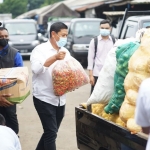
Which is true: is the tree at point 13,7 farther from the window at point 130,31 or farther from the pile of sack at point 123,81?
the pile of sack at point 123,81

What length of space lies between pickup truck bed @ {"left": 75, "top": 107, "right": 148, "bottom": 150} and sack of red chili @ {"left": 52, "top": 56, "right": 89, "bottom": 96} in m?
0.36

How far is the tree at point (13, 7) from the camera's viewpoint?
274ft

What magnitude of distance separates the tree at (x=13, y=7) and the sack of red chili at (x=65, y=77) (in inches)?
3131

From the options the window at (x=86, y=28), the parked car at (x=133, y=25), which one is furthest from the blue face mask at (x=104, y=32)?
the window at (x=86, y=28)

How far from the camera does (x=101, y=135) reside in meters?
4.59

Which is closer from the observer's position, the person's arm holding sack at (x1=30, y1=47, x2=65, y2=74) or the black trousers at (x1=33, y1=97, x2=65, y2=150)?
the person's arm holding sack at (x1=30, y1=47, x2=65, y2=74)

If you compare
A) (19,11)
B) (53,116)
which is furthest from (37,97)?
(19,11)

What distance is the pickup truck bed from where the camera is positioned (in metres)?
3.93

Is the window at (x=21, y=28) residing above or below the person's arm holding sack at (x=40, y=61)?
below

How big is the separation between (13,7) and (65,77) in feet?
265

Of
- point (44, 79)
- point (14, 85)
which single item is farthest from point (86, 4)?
point (14, 85)

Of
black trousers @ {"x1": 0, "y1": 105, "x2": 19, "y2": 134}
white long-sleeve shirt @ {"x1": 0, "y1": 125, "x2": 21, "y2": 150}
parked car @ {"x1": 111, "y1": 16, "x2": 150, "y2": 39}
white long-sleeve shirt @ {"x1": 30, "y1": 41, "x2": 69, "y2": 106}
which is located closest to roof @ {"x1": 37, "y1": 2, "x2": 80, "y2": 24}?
parked car @ {"x1": 111, "y1": 16, "x2": 150, "y2": 39}

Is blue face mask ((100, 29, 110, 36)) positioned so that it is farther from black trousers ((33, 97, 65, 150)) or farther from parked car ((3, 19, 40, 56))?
parked car ((3, 19, 40, 56))

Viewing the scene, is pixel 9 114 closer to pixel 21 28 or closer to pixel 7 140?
pixel 7 140
